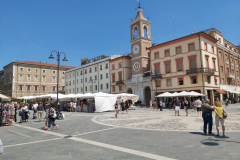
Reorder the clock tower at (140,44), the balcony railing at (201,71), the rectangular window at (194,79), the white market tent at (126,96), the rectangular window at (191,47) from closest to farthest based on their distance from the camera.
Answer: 1. the white market tent at (126,96)
2. the balcony railing at (201,71)
3. the rectangular window at (194,79)
4. the rectangular window at (191,47)
5. the clock tower at (140,44)

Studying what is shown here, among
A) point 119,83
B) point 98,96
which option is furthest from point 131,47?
point 98,96

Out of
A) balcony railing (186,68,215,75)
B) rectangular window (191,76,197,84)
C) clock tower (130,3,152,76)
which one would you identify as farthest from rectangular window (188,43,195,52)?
clock tower (130,3,152,76)

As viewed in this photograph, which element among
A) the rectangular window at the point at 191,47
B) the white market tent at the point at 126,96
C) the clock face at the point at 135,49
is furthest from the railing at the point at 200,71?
the clock face at the point at 135,49

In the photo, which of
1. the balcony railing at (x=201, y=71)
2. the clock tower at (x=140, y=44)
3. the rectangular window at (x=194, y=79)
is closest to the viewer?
the balcony railing at (x=201, y=71)

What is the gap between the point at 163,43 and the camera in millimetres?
36125

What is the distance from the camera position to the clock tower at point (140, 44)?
134 feet

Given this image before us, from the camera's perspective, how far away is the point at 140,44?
134 ft

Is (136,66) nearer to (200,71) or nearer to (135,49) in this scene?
(135,49)

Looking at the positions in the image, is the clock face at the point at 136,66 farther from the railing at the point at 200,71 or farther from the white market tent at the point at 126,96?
the white market tent at the point at 126,96

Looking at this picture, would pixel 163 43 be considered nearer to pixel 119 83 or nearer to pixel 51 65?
pixel 119 83

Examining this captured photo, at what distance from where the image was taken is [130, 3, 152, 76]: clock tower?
4078 centimetres

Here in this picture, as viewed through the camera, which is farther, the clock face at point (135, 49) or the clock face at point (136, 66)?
the clock face at point (135, 49)

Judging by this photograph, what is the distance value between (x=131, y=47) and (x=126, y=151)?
38966 millimetres

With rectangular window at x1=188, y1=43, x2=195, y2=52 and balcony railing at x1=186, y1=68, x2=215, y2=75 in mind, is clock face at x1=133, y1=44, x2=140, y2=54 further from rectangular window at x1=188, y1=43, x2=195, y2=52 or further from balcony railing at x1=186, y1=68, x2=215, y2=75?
balcony railing at x1=186, y1=68, x2=215, y2=75
